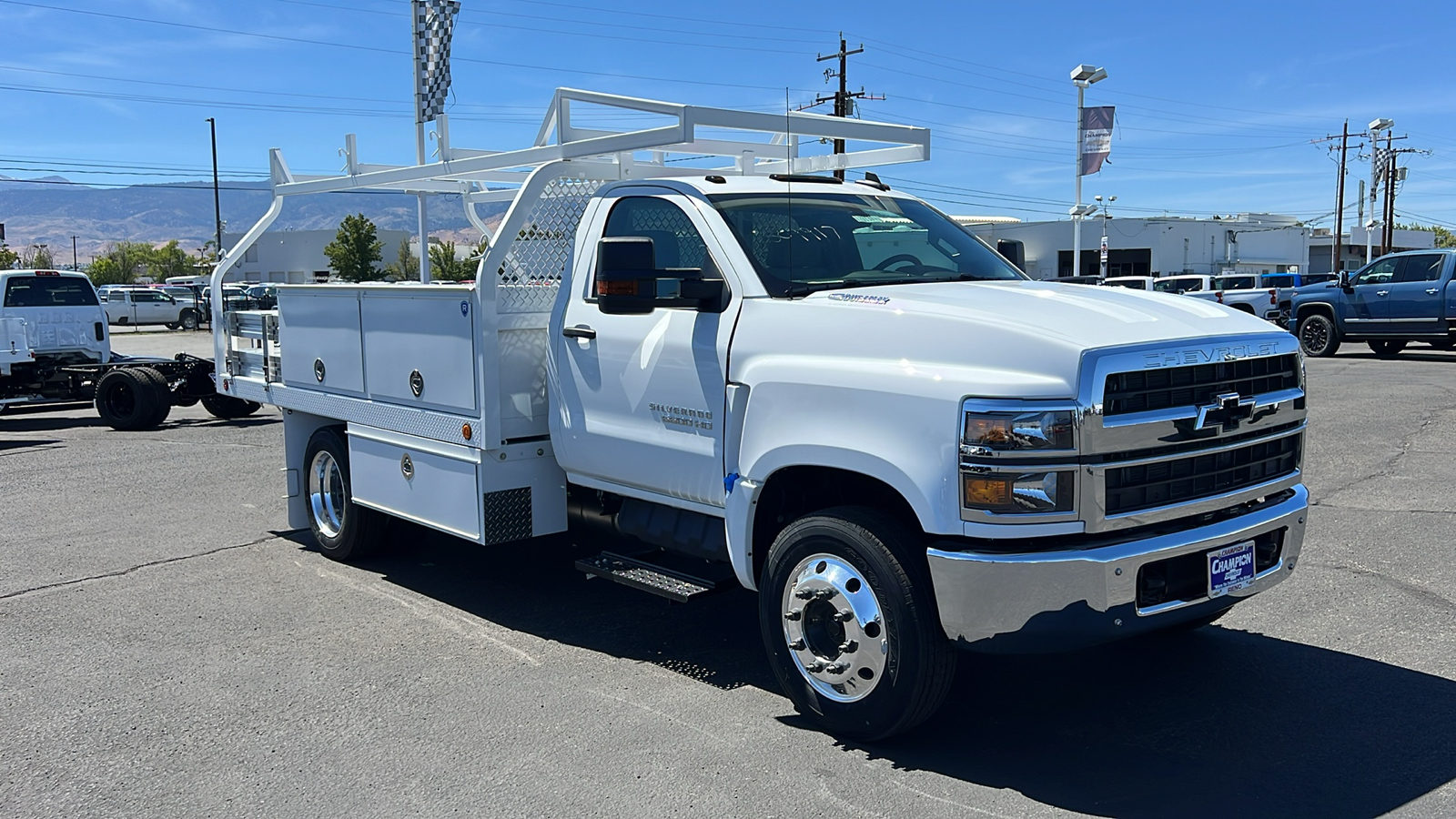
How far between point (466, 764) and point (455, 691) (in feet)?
2.74

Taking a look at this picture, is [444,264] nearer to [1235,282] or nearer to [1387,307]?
[1235,282]

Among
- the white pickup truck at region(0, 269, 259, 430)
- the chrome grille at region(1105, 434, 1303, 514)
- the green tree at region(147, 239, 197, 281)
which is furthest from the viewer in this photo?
the green tree at region(147, 239, 197, 281)

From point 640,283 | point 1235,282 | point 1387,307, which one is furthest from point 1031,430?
point 1235,282

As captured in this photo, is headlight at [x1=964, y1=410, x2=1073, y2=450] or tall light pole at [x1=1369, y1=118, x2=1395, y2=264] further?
tall light pole at [x1=1369, y1=118, x2=1395, y2=264]

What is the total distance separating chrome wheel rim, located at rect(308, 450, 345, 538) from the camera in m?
7.67

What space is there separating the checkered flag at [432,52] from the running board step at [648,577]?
33.0 feet

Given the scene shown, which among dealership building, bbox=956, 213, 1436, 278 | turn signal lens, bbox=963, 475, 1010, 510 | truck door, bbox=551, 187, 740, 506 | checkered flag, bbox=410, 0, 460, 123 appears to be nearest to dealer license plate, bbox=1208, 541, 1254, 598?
turn signal lens, bbox=963, 475, 1010, 510

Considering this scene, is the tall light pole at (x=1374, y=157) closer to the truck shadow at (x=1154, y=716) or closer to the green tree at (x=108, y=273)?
the truck shadow at (x=1154, y=716)

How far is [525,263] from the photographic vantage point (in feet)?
19.7

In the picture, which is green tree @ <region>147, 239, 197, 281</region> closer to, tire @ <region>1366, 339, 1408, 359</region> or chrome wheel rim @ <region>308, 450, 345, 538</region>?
tire @ <region>1366, 339, 1408, 359</region>

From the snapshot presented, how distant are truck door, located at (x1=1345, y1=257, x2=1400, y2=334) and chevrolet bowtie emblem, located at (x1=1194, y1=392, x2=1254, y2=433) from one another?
21236mm

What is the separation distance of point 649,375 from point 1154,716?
2.52m

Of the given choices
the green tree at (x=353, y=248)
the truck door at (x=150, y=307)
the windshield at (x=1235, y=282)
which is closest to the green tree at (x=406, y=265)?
the green tree at (x=353, y=248)

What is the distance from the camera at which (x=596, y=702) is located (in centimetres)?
497
